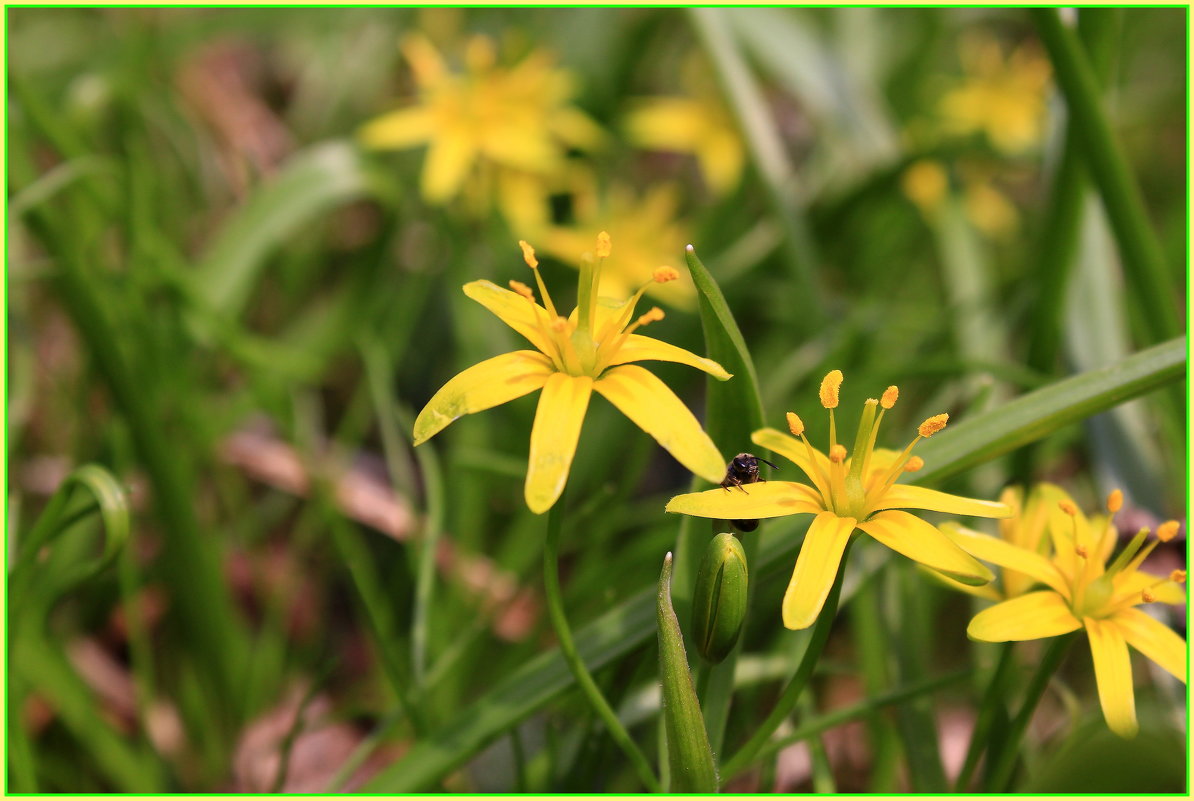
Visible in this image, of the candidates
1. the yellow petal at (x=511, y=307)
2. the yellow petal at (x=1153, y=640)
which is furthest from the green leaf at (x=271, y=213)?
the yellow petal at (x=1153, y=640)

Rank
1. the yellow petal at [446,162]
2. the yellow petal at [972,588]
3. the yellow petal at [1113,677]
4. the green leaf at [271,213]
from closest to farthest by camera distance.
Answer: the yellow petal at [1113,677] → the yellow petal at [972,588] → the green leaf at [271,213] → the yellow petal at [446,162]

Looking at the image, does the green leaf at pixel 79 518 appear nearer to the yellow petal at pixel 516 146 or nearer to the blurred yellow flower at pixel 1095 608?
the blurred yellow flower at pixel 1095 608

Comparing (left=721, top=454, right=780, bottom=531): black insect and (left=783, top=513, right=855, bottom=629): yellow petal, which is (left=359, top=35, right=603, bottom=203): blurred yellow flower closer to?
(left=721, top=454, right=780, bottom=531): black insect

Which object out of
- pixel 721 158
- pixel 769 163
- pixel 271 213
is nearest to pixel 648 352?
pixel 769 163

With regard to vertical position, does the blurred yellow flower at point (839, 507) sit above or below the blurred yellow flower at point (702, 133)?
below

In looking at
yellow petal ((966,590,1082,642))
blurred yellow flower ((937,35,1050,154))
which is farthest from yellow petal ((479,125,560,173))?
yellow petal ((966,590,1082,642))

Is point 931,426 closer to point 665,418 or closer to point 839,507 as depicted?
point 839,507
